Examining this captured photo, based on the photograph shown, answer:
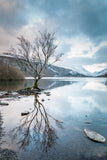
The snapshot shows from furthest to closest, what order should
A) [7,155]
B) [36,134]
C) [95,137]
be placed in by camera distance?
[36,134]
[95,137]
[7,155]

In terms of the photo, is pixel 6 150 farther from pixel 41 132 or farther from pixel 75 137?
pixel 75 137

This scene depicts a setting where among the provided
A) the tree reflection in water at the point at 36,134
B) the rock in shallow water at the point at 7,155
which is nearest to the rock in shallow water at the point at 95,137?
the tree reflection in water at the point at 36,134

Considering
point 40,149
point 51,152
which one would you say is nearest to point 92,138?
point 51,152

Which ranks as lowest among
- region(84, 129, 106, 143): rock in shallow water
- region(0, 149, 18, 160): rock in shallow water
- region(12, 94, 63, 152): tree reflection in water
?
region(12, 94, 63, 152): tree reflection in water

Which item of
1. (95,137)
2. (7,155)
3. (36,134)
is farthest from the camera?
(36,134)

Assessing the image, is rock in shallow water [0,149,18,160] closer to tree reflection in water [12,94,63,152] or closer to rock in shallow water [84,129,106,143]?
tree reflection in water [12,94,63,152]

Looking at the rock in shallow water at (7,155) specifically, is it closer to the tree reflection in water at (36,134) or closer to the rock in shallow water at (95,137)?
the tree reflection in water at (36,134)

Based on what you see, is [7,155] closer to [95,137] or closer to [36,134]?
[36,134]

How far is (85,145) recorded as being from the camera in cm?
364

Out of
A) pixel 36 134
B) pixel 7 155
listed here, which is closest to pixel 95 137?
pixel 36 134

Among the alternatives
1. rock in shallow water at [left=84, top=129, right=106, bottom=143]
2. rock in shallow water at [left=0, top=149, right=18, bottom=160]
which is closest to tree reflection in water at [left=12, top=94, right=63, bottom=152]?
rock in shallow water at [left=0, top=149, right=18, bottom=160]

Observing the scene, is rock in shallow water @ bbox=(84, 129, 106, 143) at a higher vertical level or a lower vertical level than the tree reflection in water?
higher

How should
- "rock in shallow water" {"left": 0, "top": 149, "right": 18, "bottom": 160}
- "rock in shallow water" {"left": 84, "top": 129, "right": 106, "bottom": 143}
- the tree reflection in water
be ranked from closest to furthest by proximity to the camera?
"rock in shallow water" {"left": 0, "top": 149, "right": 18, "bottom": 160}
the tree reflection in water
"rock in shallow water" {"left": 84, "top": 129, "right": 106, "bottom": 143}

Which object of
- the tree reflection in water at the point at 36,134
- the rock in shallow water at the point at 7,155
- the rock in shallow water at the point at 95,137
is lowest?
the tree reflection in water at the point at 36,134
